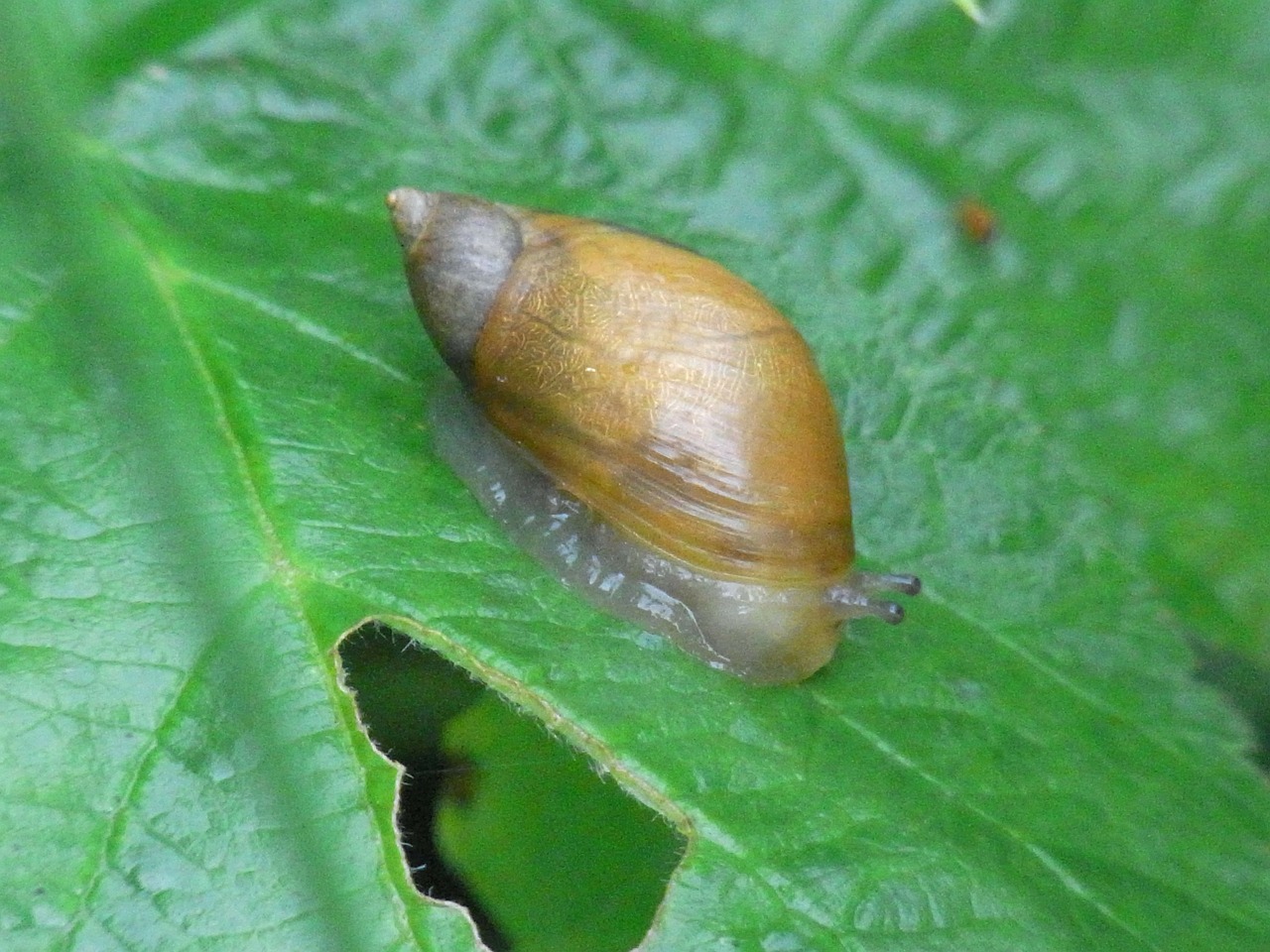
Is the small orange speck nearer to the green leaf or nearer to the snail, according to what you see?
the green leaf

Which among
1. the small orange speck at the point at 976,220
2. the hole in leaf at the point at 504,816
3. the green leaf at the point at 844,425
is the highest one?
the small orange speck at the point at 976,220

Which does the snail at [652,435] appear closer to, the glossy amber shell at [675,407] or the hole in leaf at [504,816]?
the glossy amber shell at [675,407]

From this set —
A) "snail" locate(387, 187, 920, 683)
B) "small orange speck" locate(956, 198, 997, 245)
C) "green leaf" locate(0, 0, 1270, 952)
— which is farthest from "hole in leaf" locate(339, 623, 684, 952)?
"small orange speck" locate(956, 198, 997, 245)

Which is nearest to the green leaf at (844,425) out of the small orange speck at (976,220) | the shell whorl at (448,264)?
the small orange speck at (976,220)

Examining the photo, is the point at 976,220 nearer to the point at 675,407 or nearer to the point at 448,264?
the point at 675,407

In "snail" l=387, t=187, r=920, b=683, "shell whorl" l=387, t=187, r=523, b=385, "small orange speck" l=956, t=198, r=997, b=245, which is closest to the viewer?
"snail" l=387, t=187, r=920, b=683

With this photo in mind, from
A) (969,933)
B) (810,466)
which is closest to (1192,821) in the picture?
(969,933)
